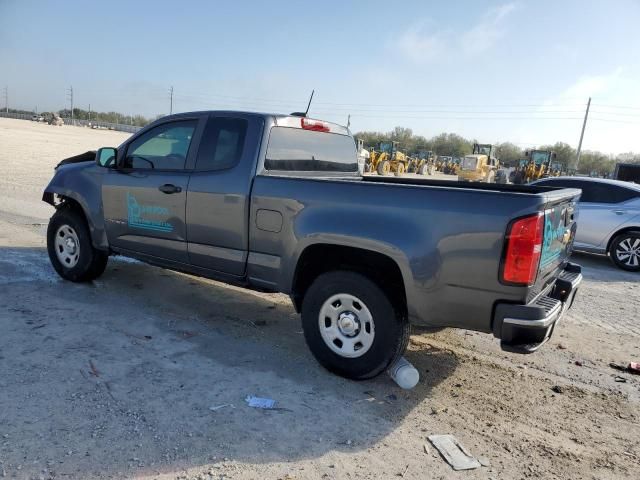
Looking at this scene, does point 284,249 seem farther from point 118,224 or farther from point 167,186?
point 118,224

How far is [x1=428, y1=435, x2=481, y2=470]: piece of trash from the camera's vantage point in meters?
2.87

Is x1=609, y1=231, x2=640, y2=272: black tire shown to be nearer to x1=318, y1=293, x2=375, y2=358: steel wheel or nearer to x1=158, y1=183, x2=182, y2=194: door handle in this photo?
x1=318, y1=293, x2=375, y2=358: steel wheel

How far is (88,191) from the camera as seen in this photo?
542cm

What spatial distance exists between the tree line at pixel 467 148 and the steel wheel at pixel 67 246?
6907cm

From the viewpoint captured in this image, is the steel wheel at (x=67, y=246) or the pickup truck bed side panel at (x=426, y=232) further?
the steel wheel at (x=67, y=246)

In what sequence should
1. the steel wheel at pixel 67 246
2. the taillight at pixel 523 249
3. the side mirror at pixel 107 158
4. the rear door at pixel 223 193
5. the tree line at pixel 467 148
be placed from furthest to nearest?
the tree line at pixel 467 148
the steel wheel at pixel 67 246
the side mirror at pixel 107 158
the rear door at pixel 223 193
the taillight at pixel 523 249

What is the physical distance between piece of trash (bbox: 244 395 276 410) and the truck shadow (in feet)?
0.15

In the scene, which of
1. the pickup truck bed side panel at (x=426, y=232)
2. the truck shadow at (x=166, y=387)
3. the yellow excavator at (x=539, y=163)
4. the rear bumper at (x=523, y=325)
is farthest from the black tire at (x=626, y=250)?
the yellow excavator at (x=539, y=163)

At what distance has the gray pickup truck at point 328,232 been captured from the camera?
10.2ft

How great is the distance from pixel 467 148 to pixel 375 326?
97.4m

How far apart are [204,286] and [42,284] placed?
1.76 m

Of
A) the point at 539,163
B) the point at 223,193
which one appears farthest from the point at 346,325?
the point at 539,163

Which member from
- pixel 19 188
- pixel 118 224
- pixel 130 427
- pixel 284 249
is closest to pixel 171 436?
pixel 130 427

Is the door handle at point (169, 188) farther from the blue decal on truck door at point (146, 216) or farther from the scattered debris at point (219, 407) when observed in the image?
the scattered debris at point (219, 407)
